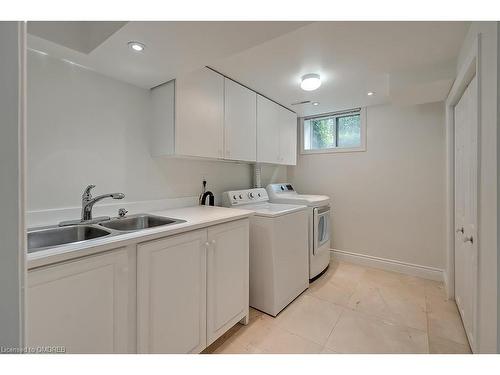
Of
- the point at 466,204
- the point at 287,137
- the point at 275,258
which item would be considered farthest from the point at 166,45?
the point at 466,204

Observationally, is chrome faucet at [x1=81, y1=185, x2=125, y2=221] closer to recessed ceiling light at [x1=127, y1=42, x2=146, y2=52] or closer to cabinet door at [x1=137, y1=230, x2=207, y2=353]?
cabinet door at [x1=137, y1=230, x2=207, y2=353]

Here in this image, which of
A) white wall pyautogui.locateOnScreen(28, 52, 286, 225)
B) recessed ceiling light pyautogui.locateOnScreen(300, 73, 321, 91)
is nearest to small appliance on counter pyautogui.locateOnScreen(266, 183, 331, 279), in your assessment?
recessed ceiling light pyautogui.locateOnScreen(300, 73, 321, 91)

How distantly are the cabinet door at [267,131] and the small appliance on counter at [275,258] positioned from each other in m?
0.79

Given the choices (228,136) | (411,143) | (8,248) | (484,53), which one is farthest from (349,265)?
(8,248)

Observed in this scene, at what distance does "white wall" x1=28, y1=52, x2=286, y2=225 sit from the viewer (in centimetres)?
138

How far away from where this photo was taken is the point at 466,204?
1.66 metres

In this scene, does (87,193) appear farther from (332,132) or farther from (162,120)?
(332,132)

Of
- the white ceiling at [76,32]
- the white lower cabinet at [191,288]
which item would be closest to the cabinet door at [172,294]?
the white lower cabinet at [191,288]

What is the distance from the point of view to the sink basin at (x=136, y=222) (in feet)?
5.15

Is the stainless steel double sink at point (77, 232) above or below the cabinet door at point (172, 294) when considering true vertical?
above

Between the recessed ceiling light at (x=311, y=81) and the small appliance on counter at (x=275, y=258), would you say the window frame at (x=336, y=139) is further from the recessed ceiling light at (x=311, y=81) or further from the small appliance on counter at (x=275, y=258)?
the small appliance on counter at (x=275, y=258)

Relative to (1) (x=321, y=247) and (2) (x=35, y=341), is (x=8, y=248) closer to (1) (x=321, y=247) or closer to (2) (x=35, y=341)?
(2) (x=35, y=341)

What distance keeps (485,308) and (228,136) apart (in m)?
2.05

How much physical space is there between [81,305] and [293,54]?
79.8 inches
